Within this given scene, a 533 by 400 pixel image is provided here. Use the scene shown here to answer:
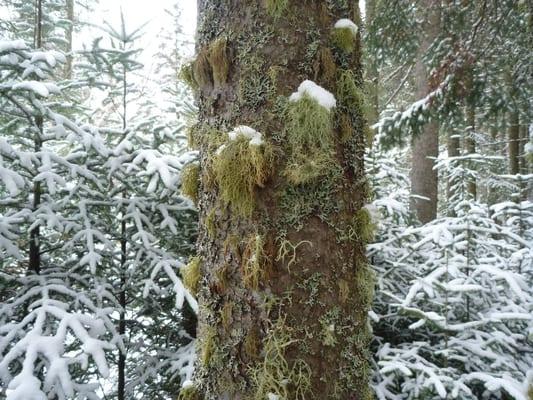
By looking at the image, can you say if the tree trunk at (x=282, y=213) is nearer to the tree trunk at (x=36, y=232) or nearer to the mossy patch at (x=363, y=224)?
the mossy patch at (x=363, y=224)

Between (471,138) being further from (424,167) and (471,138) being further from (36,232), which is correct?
(36,232)

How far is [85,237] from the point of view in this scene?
2.91 metres

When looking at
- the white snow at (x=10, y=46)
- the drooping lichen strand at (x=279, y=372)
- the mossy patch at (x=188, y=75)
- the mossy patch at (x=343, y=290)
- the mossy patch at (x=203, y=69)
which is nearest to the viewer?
the drooping lichen strand at (x=279, y=372)

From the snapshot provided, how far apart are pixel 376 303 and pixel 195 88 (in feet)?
9.21

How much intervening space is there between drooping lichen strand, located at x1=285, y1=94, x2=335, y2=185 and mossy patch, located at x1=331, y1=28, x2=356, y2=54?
0.86 ft

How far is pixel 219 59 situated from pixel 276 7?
0.26 meters

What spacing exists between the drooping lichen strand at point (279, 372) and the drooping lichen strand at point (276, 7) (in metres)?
1.00

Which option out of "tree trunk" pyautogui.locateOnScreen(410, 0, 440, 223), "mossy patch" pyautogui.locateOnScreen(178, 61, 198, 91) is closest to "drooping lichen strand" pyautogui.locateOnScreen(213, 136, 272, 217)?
"mossy patch" pyautogui.locateOnScreen(178, 61, 198, 91)

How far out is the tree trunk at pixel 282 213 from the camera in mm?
1312

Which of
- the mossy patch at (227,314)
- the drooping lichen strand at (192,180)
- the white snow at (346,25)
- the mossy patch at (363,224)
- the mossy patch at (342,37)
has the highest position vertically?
the white snow at (346,25)

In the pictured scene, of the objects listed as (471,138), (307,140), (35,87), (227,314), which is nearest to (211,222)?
(227,314)

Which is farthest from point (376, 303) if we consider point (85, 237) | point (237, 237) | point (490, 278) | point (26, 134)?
point (26, 134)

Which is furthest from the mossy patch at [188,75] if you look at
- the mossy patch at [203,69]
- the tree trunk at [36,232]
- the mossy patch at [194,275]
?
the tree trunk at [36,232]

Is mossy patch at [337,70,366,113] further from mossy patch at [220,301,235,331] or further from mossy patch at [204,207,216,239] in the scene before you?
mossy patch at [220,301,235,331]
